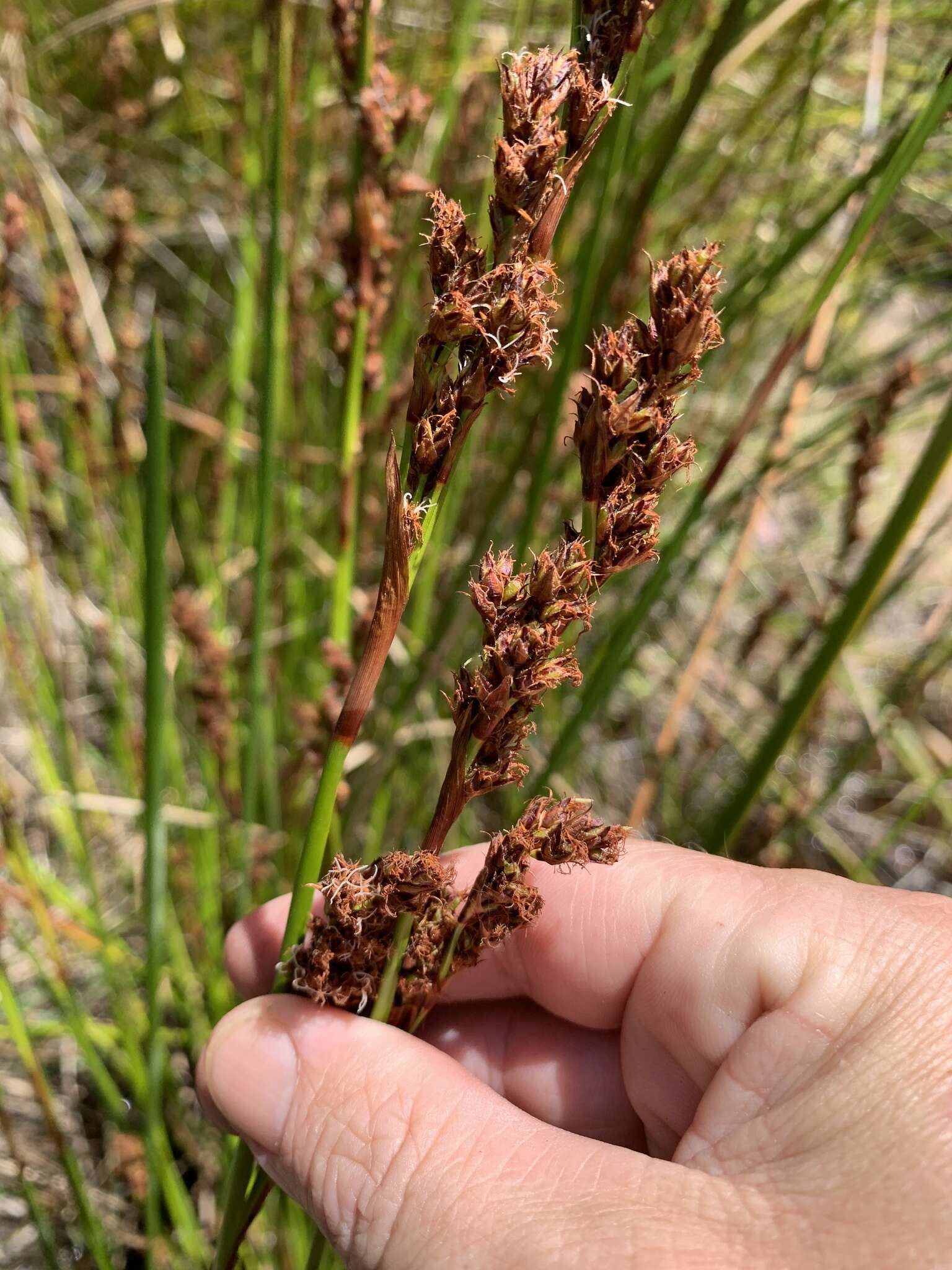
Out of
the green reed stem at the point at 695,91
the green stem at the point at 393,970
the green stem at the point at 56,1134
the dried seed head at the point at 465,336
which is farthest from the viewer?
the green stem at the point at 56,1134

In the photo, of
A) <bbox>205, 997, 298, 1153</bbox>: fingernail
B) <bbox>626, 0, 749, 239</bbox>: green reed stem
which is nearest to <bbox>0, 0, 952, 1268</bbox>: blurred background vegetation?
<bbox>626, 0, 749, 239</bbox>: green reed stem

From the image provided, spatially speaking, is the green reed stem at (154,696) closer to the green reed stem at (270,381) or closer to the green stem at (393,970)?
the green reed stem at (270,381)

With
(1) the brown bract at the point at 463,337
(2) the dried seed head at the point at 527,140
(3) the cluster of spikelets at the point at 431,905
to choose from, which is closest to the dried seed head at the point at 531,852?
(3) the cluster of spikelets at the point at 431,905

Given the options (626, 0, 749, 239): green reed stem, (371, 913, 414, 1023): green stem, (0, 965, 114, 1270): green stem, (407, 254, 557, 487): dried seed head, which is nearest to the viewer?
(407, 254, 557, 487): dried seed head

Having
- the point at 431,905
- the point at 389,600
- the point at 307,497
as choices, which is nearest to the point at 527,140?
the point at 389,600

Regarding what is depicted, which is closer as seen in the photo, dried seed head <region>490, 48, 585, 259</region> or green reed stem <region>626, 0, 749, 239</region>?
dried seed head <region>490, 48, 585, 259</region>

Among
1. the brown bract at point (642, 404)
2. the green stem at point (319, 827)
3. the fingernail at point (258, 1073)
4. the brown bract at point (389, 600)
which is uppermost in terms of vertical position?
the brown bract at point (642, 404)

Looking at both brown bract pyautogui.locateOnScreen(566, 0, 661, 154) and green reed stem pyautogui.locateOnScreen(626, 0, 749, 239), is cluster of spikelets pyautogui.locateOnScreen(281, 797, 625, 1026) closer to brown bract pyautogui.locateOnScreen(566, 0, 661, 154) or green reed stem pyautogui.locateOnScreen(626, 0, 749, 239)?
brown bract pyautogui.locateOnScreen(566, 0, 661, 154)
